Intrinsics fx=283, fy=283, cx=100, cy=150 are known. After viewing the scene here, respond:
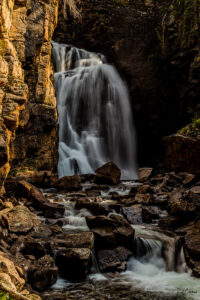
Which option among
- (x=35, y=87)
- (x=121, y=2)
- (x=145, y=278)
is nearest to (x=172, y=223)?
(x=145, y=278)

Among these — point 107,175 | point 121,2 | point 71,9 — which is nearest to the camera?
point 107,175

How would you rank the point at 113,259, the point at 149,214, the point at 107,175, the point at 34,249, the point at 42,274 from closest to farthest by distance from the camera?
the point at 42,274 → the point at 34,249 → the point at 113,259 → the point at 149,214 → the point at 107,175

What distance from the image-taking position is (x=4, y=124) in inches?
325

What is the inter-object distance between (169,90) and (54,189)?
12438 millimetres

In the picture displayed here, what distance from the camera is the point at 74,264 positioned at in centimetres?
601

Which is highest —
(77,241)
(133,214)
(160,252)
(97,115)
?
(97,115)

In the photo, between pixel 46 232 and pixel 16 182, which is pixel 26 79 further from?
pixel 46 232

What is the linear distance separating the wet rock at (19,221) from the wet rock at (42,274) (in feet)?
4.61

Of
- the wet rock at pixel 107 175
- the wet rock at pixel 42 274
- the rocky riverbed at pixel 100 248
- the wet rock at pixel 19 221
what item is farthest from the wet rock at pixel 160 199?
the wet rock at pixel 42 274

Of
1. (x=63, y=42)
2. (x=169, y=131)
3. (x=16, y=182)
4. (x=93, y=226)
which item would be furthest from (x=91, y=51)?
(x=93, y=226)

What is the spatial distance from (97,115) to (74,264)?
50.0ft

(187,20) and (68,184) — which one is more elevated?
(187,20)

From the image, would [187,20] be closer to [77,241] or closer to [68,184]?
[68,184]

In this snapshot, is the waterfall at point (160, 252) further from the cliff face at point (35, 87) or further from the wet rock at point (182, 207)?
the cliff face at point (35, 87)
